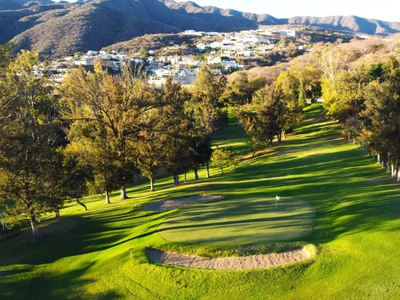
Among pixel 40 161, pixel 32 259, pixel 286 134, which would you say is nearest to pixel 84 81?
pixel 40 161

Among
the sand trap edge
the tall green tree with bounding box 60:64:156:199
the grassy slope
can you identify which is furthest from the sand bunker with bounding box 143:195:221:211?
the sand trap edge

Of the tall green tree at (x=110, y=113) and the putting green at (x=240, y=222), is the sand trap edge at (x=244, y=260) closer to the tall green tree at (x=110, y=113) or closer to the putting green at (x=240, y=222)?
the putting green at (x=240, y=222)

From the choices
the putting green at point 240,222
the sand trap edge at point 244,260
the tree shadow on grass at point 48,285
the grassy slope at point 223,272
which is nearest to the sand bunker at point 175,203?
the grassy slope at point 223,272

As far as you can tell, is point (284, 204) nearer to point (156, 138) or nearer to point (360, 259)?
point (360, 259)

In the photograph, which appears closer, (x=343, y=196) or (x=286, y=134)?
(x=343, y=196)

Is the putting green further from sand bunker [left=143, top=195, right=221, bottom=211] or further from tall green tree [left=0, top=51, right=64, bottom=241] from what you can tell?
tall green tree [left=0, top=51, right=64, bottom=241]

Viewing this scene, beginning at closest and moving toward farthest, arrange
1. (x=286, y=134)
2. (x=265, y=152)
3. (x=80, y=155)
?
(x=80, y=155) < (x=265, y=152) < (x=286, y=134)

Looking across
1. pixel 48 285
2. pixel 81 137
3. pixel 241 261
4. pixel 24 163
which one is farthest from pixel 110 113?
pixel 241 261
